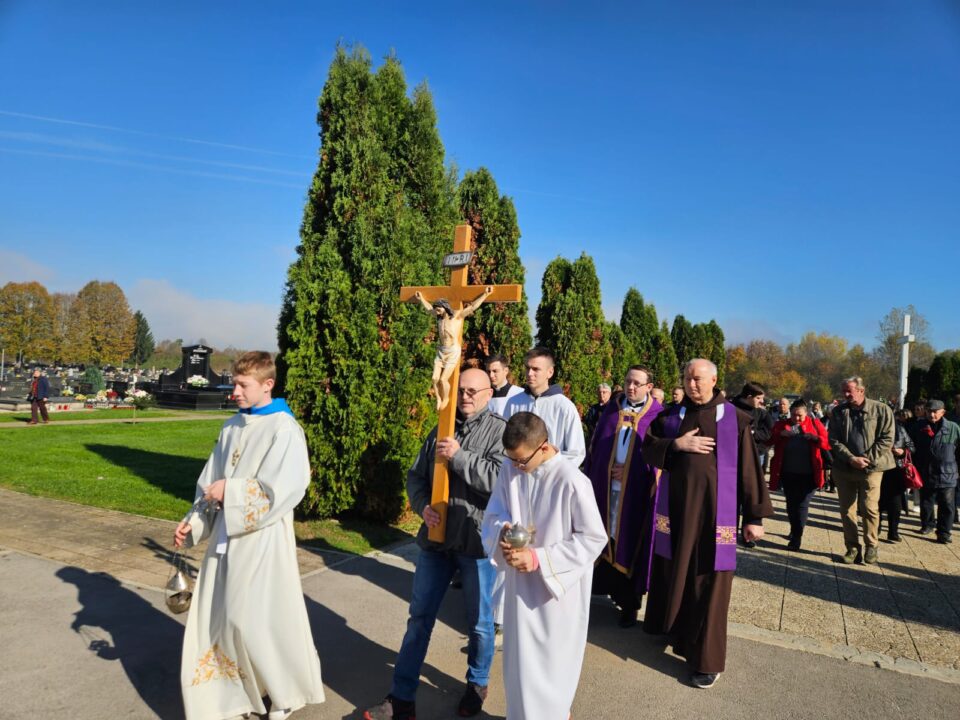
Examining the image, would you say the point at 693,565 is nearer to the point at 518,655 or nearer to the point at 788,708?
the point at 788,708

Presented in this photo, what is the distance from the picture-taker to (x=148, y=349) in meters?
69.0

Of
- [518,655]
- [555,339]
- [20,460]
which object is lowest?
[20,460]

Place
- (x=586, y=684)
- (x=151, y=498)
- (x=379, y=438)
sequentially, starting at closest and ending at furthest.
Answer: (x=586, y=684) → (x=379, y=438) → (x=151, y=498)

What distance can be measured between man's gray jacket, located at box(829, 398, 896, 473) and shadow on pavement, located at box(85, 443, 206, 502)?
8479 mm

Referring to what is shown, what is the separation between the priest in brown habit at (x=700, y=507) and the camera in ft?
13.9

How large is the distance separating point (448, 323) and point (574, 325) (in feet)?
29.3

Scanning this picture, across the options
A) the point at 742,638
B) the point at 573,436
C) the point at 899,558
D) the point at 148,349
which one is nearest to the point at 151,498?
the point at 573,436

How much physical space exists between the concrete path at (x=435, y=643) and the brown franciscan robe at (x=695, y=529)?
32cm

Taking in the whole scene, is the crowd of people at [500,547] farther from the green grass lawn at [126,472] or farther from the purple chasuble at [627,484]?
the green grass lawn at [126,472]

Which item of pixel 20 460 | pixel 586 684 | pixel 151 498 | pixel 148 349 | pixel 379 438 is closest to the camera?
pixel 586 684

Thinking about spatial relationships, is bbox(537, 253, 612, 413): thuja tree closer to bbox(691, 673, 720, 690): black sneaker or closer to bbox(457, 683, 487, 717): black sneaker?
bbox(691, 673, 720, 690): black sneaker

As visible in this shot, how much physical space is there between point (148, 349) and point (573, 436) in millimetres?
73529

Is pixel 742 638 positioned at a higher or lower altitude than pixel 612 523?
lower

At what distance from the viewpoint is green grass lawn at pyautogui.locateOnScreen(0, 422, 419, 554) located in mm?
7551
